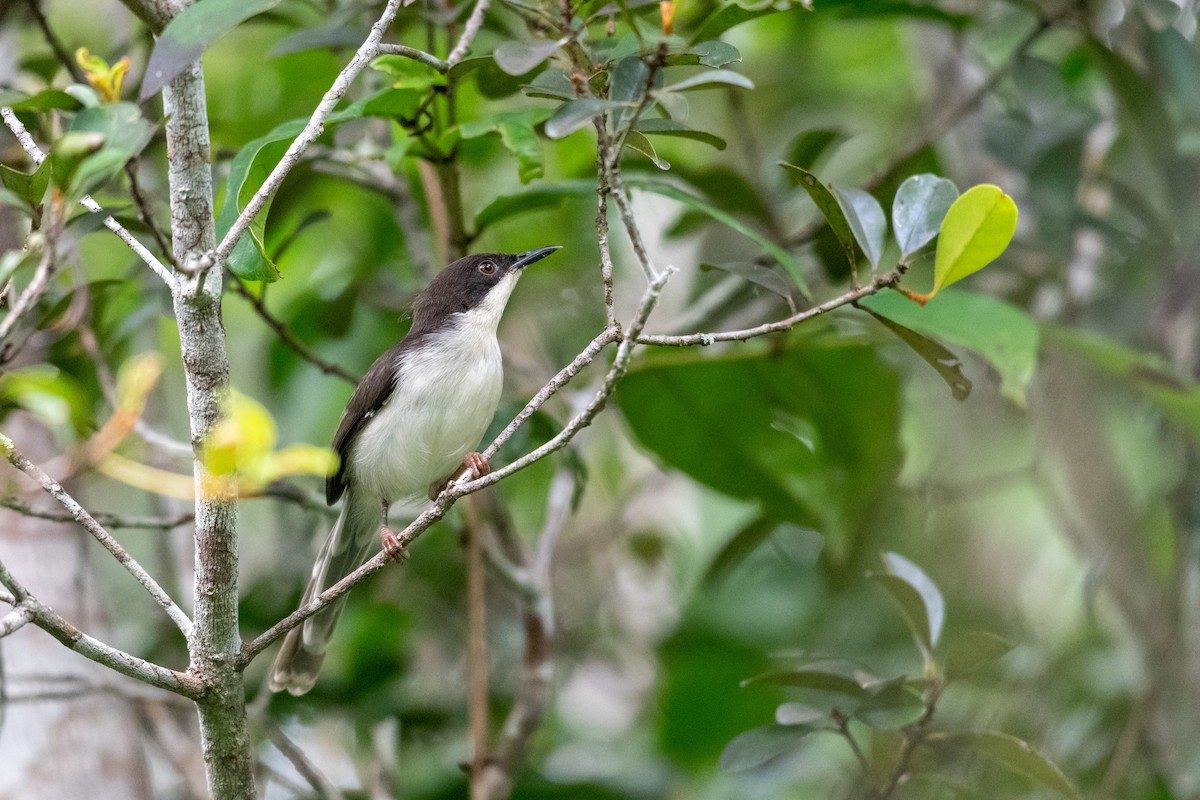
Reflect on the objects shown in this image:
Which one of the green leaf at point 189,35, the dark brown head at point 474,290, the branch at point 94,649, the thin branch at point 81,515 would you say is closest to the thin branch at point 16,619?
the branch at point 94,649

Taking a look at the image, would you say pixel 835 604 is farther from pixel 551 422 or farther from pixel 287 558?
pixel 287 558

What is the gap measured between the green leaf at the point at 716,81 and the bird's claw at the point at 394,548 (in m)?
1.09

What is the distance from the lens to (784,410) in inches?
165

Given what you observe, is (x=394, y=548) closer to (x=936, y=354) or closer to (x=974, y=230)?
(x=936, y=354)

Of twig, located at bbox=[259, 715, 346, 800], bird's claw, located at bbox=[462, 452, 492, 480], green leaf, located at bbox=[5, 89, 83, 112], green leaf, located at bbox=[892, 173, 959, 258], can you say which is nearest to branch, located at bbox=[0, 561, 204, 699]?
green leaf, located at bbox=[5, 89, 83, 112]

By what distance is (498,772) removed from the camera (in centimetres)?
352

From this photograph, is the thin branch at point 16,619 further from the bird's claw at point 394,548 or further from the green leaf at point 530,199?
the green leaf at point 530,199

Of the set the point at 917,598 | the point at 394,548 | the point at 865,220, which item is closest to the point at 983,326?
the point at 865,220

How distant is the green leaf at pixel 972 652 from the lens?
8.72ft

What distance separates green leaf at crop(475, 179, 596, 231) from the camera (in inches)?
129

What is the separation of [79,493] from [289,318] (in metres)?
0.92

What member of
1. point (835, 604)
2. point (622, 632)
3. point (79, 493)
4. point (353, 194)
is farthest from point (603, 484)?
point (79, 493)

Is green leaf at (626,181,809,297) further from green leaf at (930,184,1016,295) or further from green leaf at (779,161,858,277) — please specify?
green leaf at (930,184,1016,295)

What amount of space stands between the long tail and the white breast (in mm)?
144
